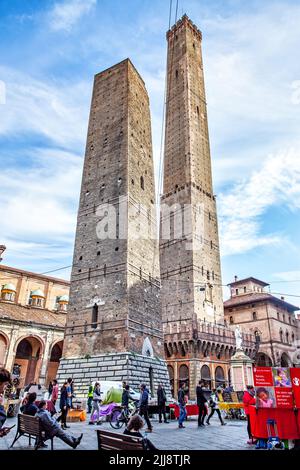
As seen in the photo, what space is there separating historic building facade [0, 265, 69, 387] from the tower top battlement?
37.0 m

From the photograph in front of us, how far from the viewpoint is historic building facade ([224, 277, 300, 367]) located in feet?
114

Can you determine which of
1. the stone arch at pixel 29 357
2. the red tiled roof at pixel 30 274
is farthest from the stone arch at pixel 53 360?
the red tiled roof at pixel 30 274

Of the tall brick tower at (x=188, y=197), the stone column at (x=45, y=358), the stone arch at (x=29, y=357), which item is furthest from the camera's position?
the tall brick tower at (x=188, y=197)

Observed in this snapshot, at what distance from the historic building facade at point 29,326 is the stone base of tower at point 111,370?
42.7 ft

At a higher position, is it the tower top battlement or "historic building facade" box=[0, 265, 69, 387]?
the tower top battlement

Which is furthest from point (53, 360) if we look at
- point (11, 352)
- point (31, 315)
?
point (11, 352)

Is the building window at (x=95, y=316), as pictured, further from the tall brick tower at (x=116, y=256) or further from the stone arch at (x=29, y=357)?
the stone arch at (x=29, y=357)

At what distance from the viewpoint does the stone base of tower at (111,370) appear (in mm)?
14555

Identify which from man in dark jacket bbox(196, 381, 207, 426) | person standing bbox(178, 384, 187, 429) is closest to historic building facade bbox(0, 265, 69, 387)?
person standing bbox(178, 384, 187, 429)

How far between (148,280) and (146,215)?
13.4 feet

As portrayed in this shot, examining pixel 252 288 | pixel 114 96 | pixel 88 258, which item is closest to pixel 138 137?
pixel 114 96

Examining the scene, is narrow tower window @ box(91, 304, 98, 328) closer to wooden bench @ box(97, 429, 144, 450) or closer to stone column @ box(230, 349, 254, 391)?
stone column @ box(230, 349, 254, 391)

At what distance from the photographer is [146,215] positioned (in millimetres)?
20625

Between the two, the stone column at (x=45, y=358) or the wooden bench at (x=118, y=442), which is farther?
the stone column at (x=45, y=358)
